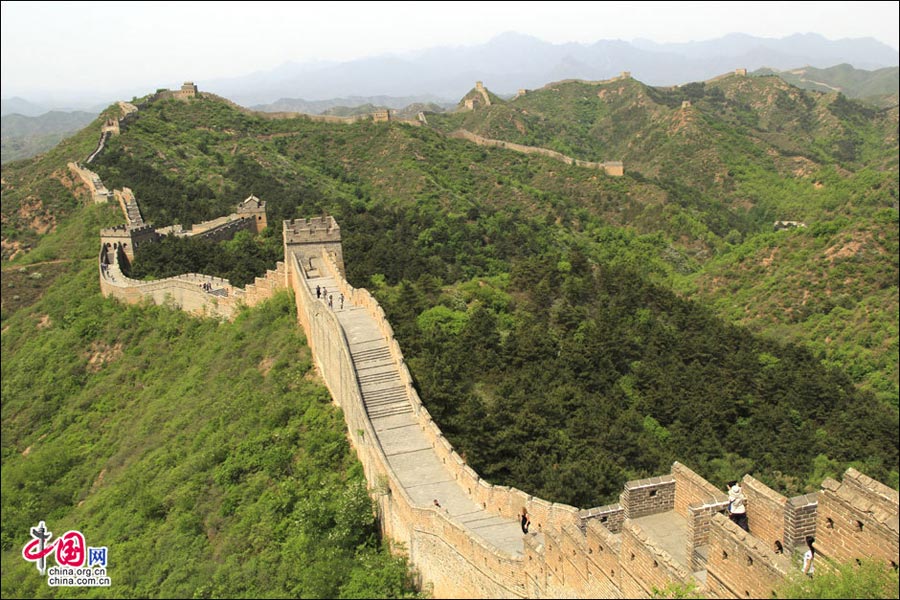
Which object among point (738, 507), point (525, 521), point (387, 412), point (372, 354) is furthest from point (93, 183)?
point (738, 507)

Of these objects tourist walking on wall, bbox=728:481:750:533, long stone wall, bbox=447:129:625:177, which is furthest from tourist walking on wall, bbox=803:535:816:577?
long stone wall, bbox=447:129:625:177

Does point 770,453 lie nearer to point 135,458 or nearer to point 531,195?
point 135,458

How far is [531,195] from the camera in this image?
2805 inches

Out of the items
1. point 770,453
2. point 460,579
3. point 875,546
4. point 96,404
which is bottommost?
point 770,453

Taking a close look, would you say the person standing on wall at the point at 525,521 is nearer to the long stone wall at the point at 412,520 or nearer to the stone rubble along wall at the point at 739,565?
the long stone wall at the point at 412,520

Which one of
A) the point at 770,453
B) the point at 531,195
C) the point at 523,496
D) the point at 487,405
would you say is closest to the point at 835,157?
the point at 531,195

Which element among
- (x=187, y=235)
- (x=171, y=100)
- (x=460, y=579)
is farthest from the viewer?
(x=171, y=100)

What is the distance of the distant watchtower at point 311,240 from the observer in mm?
28266

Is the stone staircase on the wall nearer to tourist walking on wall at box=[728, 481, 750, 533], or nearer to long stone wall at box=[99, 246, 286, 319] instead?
tourist walking on wall at box=[728, 481, 750, 533]

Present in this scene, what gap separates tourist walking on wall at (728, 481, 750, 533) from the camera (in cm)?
1051

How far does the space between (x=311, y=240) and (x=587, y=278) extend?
17421mm

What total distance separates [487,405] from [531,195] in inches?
1923

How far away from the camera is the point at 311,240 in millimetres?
28547

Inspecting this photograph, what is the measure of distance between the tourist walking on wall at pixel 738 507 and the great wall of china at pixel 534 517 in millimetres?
84
